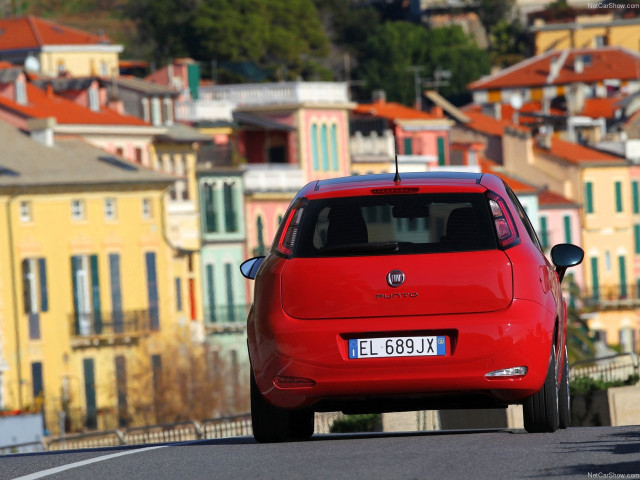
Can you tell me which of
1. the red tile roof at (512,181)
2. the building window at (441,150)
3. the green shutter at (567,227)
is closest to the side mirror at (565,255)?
the red tile roof at (512,181)

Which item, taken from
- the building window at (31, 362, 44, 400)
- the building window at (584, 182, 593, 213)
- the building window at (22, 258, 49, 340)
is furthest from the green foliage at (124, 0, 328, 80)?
the building window at (31, 362, 44, 400)

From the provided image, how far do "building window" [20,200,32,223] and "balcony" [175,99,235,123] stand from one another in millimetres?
17636

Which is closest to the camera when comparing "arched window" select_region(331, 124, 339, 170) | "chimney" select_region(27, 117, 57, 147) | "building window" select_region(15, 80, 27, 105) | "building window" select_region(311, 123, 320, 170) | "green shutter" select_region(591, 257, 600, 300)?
"chimney" select_region(27, 117, 57, 147)

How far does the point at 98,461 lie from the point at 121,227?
186ft

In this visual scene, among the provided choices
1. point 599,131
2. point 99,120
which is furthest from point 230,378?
point 599,131

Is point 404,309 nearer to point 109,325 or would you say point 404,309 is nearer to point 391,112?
point 109,325

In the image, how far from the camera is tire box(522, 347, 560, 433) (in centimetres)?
1507

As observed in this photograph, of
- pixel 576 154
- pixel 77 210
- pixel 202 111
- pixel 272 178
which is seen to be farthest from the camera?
pixel 576 154

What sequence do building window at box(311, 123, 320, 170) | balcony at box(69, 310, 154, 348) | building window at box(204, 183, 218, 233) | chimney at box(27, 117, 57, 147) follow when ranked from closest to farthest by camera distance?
balcony at box(69, 310, 154, 348), chimney at box(27, 117, 57, 147), building window at box(204, 183, 218, 233), building window at box(311, 123, 320, 170)

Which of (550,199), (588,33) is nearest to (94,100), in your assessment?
(550,199)

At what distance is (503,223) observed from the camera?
14820 millimetres

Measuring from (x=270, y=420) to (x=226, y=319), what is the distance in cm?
6083

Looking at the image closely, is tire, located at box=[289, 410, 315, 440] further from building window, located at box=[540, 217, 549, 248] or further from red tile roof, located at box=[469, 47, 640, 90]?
red tile roof, located at box=[469, 47, 640, 90]

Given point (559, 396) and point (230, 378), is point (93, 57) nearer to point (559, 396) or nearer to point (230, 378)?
point (230, 378)
